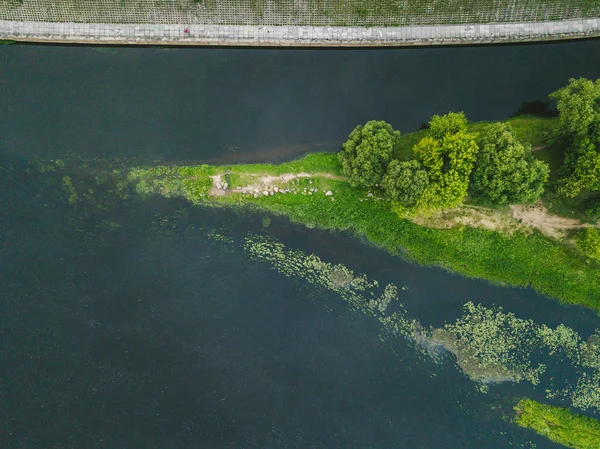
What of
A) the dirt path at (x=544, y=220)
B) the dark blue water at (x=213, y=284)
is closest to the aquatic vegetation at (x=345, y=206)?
the dirt path at (x=544, y=220)

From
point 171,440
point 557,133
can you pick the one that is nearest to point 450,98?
point 557,133

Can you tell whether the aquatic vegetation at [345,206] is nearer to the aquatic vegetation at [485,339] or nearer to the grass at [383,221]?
the grass at [383,221]

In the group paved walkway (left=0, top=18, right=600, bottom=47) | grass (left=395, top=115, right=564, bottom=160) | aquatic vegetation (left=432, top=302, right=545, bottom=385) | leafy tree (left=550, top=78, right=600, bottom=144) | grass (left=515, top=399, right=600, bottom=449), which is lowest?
grass (left=515, top=399, right=600, bottom=449)

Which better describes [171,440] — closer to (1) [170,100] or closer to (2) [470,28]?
(1) [170,100]

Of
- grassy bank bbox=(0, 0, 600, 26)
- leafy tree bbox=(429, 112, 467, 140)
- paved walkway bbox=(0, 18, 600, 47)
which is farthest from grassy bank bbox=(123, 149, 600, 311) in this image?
grassy bank bbox=(0, 0, 600, 26)

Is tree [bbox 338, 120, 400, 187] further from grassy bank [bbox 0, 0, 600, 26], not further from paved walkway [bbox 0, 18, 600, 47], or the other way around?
grassy bank [bbox 0, 0, 600, 26]

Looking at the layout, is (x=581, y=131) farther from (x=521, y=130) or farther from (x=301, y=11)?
(x=301, y=11)

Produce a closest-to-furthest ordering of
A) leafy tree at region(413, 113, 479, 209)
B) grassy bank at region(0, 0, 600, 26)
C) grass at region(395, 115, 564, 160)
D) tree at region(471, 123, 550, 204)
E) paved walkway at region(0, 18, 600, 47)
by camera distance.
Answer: tree at region(471, 123, 550, 204)
leafy tree at region(413, 113, 479, 209)
grassy bank at region(0, 0, 600, 26)
paved walkway at region(0, 18, 600, 47)
grass at region(395, 115, 564, 160)
